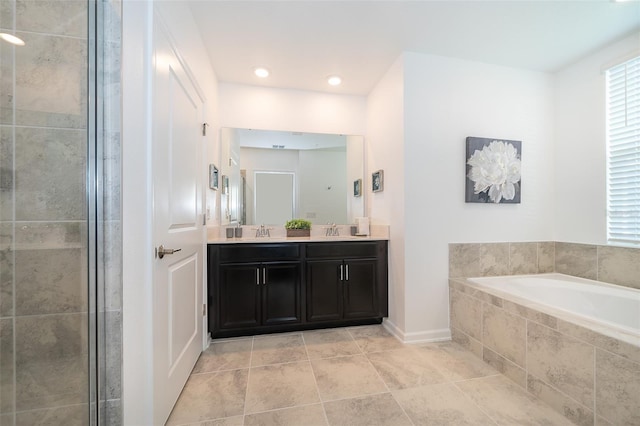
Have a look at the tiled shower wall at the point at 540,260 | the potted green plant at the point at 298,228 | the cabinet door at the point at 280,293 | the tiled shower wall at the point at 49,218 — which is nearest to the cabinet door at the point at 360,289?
the cabinet door at the point at 280,293

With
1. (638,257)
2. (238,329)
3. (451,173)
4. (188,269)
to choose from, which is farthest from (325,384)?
(638,257)

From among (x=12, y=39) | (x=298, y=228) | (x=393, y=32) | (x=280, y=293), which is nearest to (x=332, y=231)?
(x=298, y=228)

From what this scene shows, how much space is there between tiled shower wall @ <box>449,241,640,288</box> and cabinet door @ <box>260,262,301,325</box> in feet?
4.65

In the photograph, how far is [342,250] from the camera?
230 centimetres

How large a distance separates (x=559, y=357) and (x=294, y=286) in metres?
1.79

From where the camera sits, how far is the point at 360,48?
2.06m

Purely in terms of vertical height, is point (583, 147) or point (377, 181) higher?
point (583, 147)

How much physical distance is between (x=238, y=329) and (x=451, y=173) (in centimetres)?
234

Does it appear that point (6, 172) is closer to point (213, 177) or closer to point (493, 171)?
point (213, 177)

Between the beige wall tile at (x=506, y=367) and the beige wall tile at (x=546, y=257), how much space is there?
115 cm

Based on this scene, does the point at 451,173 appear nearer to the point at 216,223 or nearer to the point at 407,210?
the point at 407,210

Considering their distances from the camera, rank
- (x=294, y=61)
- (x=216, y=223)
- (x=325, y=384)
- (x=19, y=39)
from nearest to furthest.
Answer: (x=19, y=39)
(x=325, y=384)
(x=294, y=61)
(x=216, y=223)

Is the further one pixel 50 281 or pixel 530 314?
pixel 530 314

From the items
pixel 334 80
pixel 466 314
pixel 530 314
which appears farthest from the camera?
pixel 334 80
